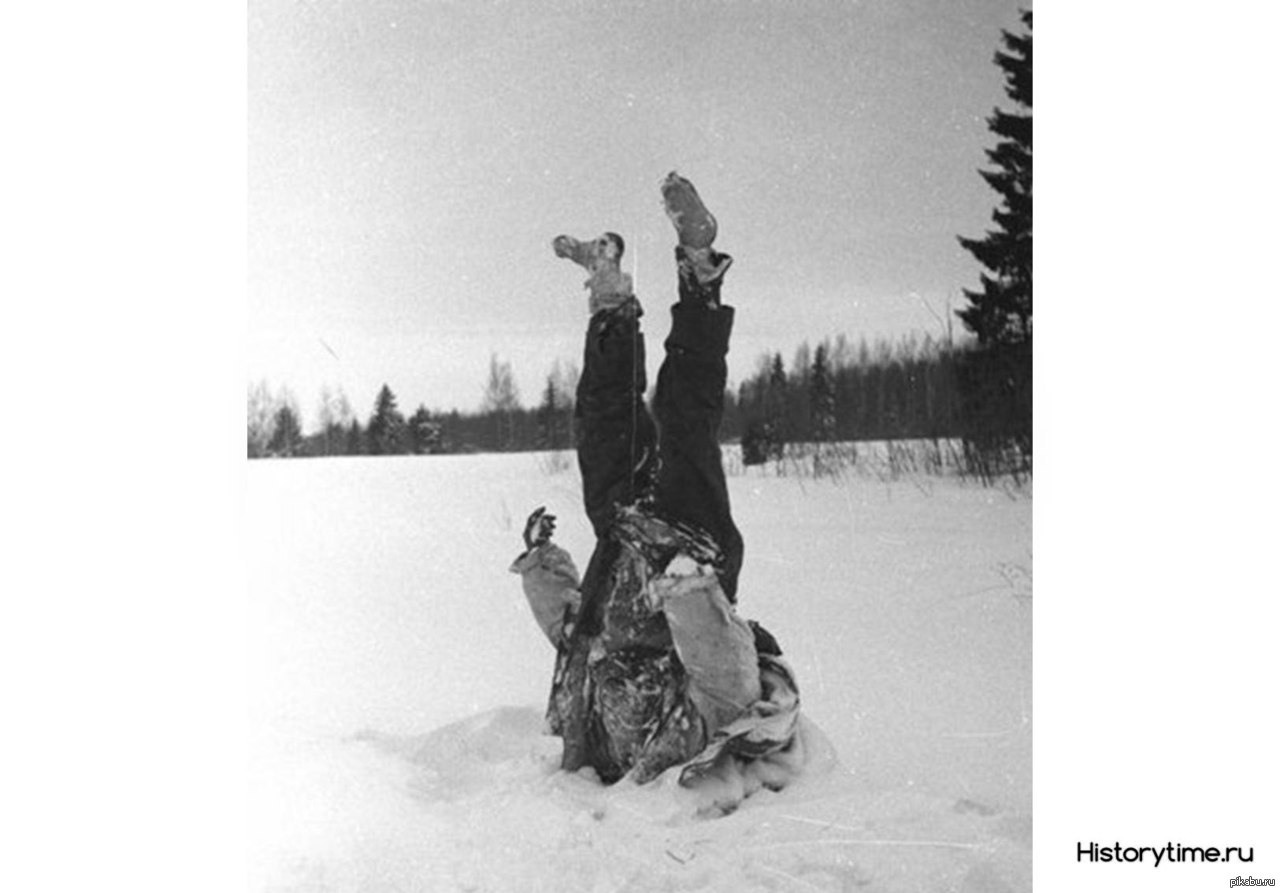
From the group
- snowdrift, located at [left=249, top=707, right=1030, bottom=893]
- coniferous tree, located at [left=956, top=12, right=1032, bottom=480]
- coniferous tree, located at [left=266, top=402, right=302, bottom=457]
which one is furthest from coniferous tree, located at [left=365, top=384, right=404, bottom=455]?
coniferous tree, located at [left=956, top=12, right=1032, bottom=480]

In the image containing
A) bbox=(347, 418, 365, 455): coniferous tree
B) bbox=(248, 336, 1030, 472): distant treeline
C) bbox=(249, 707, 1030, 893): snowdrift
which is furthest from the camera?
bbox=(347, 418, 365, 455): coniferous tree

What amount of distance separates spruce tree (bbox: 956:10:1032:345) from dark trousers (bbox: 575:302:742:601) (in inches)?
19.8

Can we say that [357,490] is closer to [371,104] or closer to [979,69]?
[371,104]

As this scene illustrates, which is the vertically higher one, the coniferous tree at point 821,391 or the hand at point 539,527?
the coniferous tree at point 821,391

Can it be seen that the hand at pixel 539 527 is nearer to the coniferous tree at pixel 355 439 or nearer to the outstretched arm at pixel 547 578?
the outstretched arm at pixel 547 578

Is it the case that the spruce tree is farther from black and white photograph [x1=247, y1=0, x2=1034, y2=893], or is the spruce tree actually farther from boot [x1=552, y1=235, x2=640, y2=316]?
boot [x1=552, y1=235, x2=640, y2=316]

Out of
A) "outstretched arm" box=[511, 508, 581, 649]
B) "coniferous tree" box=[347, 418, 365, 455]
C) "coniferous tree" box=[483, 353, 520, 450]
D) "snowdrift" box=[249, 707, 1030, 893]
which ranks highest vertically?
"coniferous tree" box=[483, 353, 520, 450]

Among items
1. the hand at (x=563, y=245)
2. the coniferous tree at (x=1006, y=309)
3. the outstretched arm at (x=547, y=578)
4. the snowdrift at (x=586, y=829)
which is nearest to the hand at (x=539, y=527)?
the outstretched arm at (x=547, y=578)

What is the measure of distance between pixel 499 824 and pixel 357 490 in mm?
720

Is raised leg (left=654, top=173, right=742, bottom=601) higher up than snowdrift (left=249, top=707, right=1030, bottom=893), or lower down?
higher up

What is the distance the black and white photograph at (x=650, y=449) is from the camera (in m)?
3.18

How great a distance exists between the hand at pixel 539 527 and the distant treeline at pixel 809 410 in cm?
13

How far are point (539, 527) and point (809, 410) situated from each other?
572mm

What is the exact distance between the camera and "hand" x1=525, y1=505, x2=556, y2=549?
328cm
